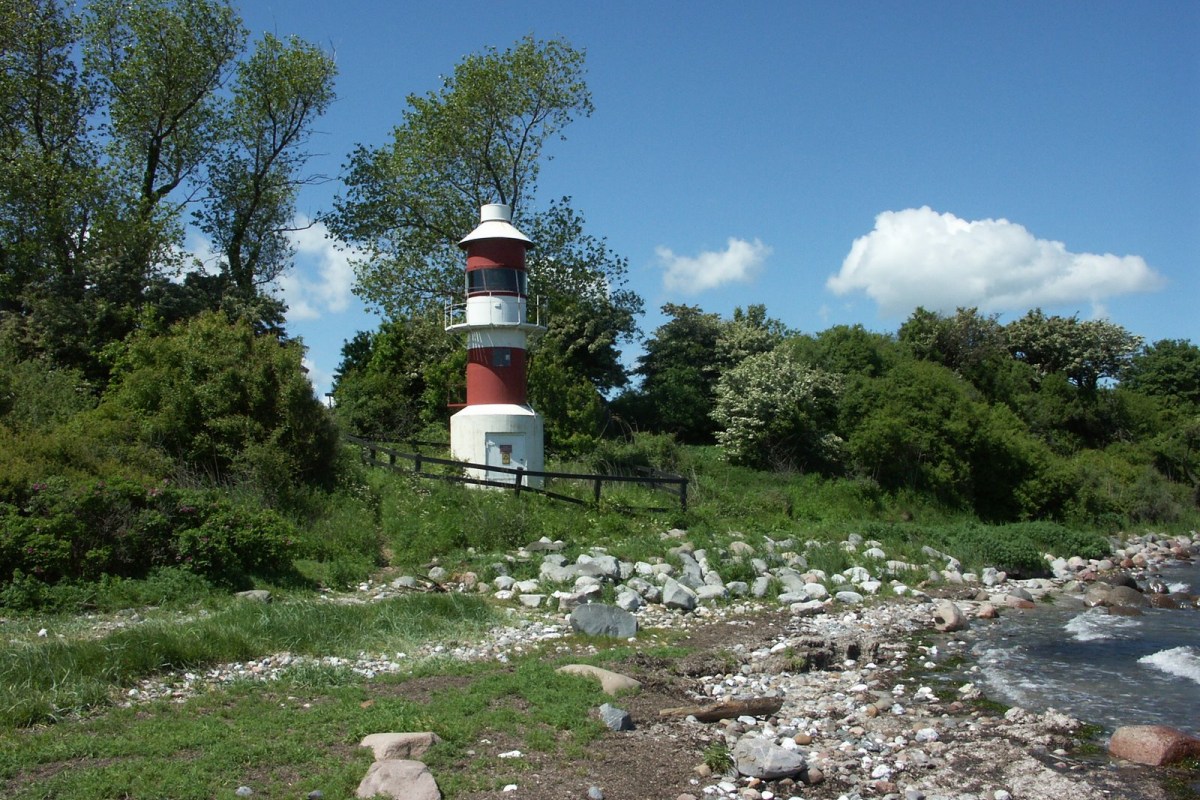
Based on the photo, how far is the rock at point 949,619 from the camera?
15727mm

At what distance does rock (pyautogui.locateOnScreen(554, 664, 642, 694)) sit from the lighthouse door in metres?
13.7

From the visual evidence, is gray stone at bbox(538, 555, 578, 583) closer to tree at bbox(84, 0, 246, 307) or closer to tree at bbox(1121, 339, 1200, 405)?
tree at bbox(84, 0, 246, 307)

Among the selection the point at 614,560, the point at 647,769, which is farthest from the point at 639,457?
the point at 647,769

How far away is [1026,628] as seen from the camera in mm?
16281

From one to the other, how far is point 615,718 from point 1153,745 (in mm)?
5385

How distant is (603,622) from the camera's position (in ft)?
44.4

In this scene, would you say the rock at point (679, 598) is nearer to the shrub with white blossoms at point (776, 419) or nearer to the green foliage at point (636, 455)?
the green foliage at point (636, 455)

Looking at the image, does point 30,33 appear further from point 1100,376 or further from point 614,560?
point 1100,376

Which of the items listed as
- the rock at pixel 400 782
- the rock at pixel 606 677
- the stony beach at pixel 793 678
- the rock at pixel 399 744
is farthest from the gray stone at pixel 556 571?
the rock at pixel 400 782

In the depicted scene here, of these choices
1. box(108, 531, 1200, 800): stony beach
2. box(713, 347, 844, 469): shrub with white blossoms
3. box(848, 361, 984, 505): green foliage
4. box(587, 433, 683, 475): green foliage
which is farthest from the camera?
box(713, 347, 844, 469): shrub with white blossoms

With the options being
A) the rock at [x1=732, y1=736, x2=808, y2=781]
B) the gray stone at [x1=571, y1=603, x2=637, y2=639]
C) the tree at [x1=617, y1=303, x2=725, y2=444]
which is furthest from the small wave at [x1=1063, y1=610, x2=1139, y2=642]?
the tree at [x1=617, y1=303, x2=725, y2=444]

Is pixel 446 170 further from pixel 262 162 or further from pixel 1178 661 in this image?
pixel 1178 661

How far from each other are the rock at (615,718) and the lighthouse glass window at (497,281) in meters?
17.1

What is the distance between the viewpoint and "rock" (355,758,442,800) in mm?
7133
